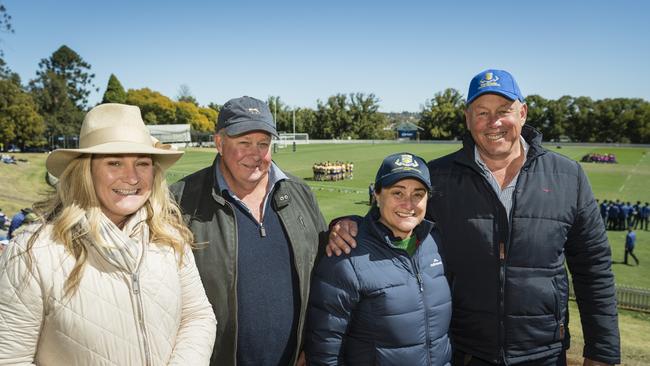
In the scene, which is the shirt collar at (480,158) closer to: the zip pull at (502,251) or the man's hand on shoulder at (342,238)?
the zip pull at (502,251)

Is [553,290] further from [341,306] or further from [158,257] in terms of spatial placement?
[158,257]

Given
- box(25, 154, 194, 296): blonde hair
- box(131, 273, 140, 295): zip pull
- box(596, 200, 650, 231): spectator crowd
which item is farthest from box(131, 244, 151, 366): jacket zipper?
box(596, 200, 650, 231): spectator crowd

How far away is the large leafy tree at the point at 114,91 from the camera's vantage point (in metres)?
80.9

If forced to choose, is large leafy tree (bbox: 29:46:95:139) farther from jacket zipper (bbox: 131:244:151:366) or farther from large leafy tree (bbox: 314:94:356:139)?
jacket zipper (bbox: 131:244:151:366)

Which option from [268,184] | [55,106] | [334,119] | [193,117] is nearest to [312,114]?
[334,119]

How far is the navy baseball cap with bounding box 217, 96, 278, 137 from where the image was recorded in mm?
3078

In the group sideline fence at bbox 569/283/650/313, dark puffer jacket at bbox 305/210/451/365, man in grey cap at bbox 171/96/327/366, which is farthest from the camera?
sideline fence at bbox 569/283/650/313

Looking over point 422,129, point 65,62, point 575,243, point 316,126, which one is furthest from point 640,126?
point 65,62

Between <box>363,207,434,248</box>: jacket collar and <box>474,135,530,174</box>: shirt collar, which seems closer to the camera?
<box>363,207,434,248</box>: jacket collar

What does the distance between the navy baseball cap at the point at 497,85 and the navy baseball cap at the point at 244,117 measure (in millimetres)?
1474

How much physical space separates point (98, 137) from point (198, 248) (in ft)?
2.85

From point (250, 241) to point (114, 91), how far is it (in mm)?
88870

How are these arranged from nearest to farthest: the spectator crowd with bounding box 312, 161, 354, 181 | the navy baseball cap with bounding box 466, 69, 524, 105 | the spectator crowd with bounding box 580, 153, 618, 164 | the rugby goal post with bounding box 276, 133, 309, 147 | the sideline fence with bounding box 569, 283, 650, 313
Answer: the navy baseball cap with bounding box 466, 69, 524, 105, the sideline fence with bounding box 569, 283, 650, 313, the spectator crowd with bounding box 312, 161, 354, 181, the spectator crowd with bounding box 580, 153, 618, 164, the rugby goal post with bounding box 276, 133, 309, 147

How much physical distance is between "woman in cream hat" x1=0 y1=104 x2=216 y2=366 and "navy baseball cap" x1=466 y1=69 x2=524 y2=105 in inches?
83.6
